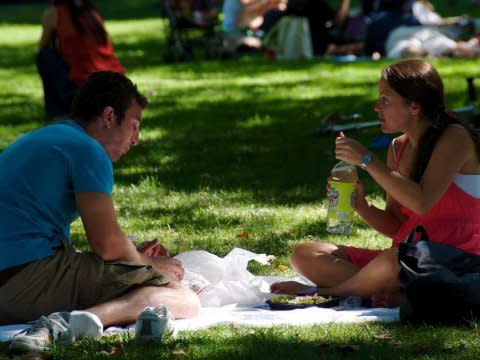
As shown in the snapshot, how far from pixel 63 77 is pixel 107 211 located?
6.59 m

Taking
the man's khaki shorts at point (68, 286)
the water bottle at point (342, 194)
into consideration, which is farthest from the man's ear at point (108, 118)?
the water bottle at point (342, 194)

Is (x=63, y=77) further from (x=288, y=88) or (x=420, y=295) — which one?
(x=420, y=295)

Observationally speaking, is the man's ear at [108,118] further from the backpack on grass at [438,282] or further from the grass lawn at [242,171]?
the backpack on grass at [438,282]

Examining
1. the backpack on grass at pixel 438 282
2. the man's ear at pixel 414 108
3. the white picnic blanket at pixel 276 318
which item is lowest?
the white picnic blanket at pixel 276 318

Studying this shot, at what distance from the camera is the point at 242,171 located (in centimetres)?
923

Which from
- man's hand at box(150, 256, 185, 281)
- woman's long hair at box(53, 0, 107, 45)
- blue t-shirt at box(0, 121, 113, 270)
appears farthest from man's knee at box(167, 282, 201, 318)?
woman's long hair at box(53, 0, 107, 45)

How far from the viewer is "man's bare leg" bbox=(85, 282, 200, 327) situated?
5.06 metres

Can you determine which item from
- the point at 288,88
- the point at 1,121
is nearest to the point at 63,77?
the point at 1,121

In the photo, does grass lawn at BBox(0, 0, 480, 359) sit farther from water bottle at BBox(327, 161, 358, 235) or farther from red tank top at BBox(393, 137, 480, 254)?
water bottle at BBox(327, 161, 358, 235)

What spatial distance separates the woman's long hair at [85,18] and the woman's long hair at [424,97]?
20.6 feet

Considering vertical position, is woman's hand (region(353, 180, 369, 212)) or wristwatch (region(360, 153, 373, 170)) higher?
wristwatch (region(360, 153, 373, 170))

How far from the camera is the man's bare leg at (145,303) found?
199 inches

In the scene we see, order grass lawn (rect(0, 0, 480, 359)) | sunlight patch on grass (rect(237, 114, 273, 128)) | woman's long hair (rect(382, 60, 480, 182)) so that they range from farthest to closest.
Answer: sunlight patch on grass (rect(237, 114, 273, 128))
woman's long hair (rect(382, 60, 480, 182))
grass lawn (rect(0, 0, 480, 359))

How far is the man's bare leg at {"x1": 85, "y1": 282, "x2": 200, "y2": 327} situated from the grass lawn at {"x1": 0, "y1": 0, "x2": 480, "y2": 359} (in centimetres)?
24
